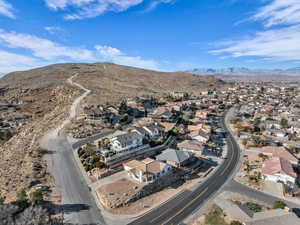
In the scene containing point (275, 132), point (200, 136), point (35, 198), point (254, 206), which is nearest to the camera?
point (35, 198)

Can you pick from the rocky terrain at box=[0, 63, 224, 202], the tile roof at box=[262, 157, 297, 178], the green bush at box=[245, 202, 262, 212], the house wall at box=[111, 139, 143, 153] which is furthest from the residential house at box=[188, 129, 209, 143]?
the rocky terrain at box=[0, 63, 224, 202]

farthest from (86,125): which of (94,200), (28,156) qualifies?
(94,200)

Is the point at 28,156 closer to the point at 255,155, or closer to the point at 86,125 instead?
the point at 86,125

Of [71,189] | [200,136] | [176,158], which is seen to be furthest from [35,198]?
[200,136]

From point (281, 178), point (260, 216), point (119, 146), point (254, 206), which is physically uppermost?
point (119, 146)

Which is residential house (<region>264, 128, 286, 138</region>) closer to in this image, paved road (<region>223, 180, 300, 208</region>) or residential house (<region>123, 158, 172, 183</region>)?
paved road (<region>223, 180, 300, 208</region>)

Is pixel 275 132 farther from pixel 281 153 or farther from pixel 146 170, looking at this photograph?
pixel 146 170
